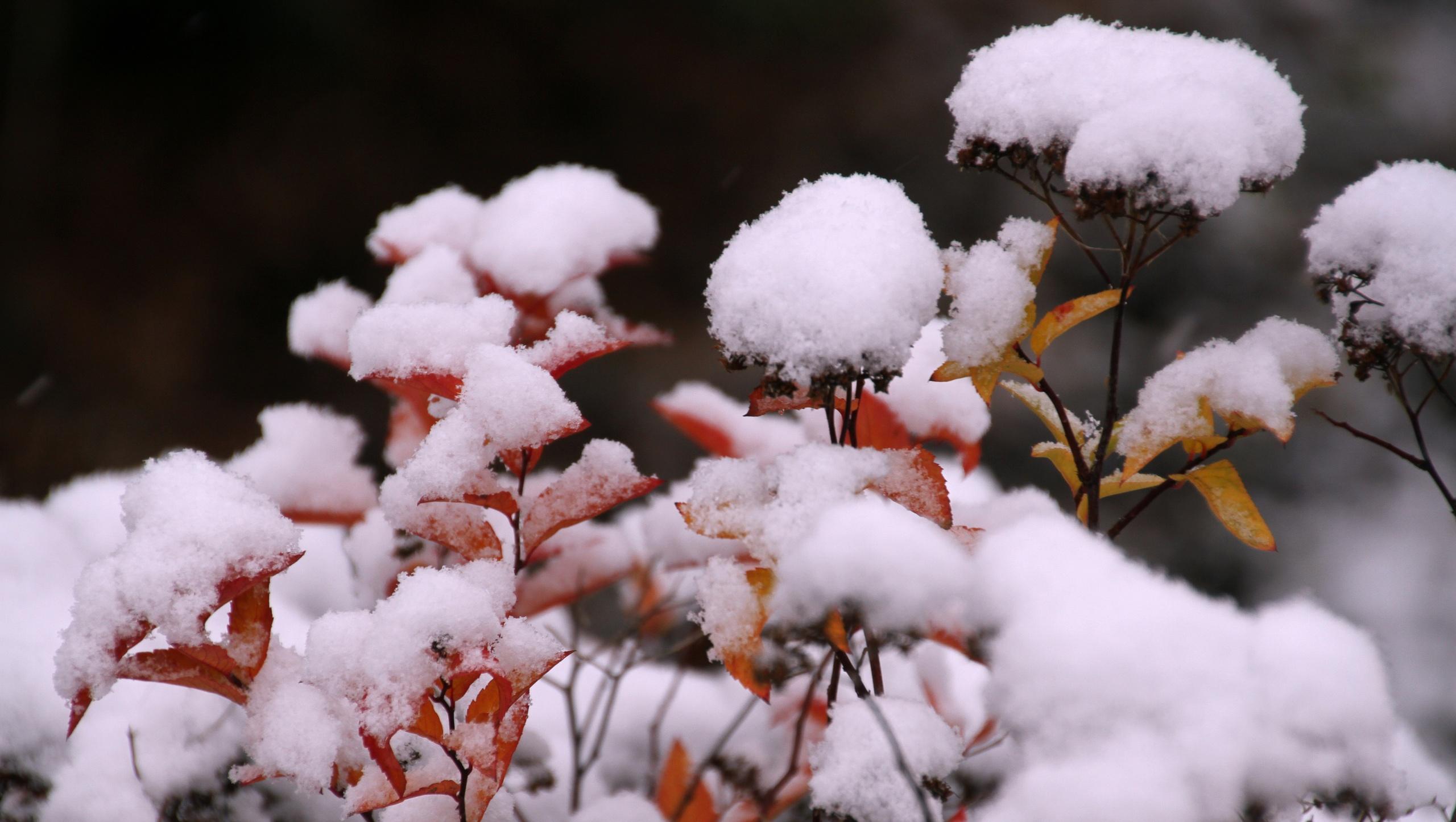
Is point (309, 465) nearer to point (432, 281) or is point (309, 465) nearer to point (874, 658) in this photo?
point (432, 281)

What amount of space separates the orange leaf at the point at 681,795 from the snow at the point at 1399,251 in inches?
20.2

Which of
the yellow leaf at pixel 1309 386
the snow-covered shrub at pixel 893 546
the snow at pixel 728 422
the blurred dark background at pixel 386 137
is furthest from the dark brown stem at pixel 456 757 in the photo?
the blurred dark background at pixel 386 137

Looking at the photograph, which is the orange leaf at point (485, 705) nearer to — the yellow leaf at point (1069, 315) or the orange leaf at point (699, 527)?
the orange leaf at point (699, 527)

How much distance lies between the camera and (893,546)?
1.02ft

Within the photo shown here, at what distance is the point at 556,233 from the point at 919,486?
37 cm

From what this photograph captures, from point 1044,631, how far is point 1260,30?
83.3 inches

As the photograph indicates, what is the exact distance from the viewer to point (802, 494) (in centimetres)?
38

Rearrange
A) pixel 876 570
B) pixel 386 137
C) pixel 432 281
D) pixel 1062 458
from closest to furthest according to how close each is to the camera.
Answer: pixel 876 570
pixel 1062 458
pixel 432 281
pixel 386 137

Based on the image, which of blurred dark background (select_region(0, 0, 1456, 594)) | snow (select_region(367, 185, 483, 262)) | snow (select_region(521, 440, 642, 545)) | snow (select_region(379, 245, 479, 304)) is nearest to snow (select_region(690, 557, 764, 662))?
snow (select_region(521, 440, 642, 545))

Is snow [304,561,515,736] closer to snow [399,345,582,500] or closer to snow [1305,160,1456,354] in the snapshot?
snow [399,345,582,500]

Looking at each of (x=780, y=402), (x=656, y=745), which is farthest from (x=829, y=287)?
(x=656, y=745)

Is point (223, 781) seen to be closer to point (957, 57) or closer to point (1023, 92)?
point (1023, 92)

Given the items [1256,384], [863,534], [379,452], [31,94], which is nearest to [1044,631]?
[863,534]

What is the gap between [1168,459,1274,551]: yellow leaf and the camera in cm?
46
